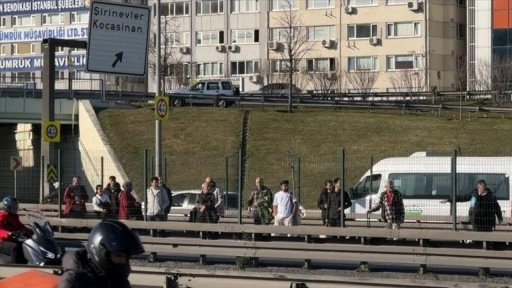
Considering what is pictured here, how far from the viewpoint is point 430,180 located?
89.7 ft

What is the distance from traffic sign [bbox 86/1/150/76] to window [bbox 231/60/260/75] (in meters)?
58.4

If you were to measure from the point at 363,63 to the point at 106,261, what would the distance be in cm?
7965

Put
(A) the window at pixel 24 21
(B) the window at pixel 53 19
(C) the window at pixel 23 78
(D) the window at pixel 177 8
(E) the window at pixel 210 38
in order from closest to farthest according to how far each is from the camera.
Answer: (C) the window at pixel 23 78
(E) the window at pixel 210 38
(D) the window at pixel 177 8
(B) the window at pixel 53 19
(A) the window at pixel 24 21

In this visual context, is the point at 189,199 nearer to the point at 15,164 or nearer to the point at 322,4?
the point at 15,164

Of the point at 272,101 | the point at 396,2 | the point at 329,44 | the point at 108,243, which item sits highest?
the point at 396,2

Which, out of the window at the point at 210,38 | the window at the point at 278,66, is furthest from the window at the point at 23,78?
the window at the point at 278,66

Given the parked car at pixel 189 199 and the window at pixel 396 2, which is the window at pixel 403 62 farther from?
the parked car at pixel 189 199

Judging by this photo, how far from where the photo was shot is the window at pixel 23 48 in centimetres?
9285

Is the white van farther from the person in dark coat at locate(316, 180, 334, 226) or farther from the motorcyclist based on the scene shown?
the motorcyclist

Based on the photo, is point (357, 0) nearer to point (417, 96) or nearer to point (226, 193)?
point (417, 96)

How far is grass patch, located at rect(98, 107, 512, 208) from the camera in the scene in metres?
47.1

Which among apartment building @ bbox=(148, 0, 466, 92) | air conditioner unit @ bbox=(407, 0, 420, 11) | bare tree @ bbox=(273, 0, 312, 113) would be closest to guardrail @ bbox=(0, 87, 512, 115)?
apartment building @ bbox=(148, 0, 466, 92)

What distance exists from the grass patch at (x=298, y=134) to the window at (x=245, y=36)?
31.5 m

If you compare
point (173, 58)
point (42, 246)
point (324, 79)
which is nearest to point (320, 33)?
point (324, 79)
